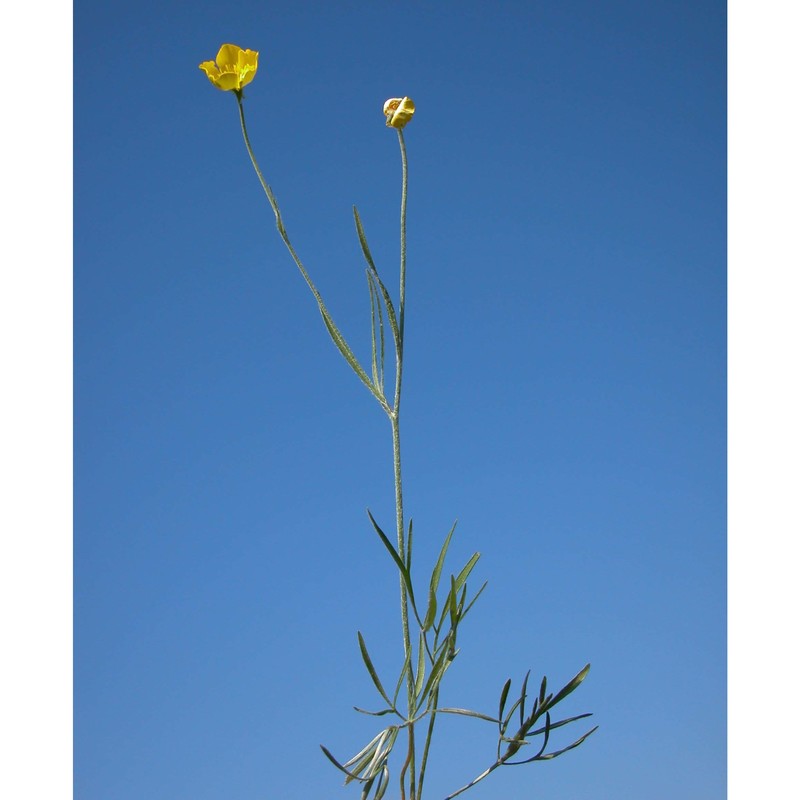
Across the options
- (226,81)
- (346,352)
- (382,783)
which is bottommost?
(382,783)

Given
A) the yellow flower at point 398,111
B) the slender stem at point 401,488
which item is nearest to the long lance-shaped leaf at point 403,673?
the slender stem at point 401,488

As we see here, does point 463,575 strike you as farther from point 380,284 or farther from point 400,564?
point 380,284

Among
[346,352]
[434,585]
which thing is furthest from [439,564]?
[346,352]

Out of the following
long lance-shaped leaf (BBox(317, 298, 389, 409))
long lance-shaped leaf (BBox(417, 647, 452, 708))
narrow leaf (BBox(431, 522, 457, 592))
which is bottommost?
long lance-shaped leaf (BBox(417, 647, 452, 708))

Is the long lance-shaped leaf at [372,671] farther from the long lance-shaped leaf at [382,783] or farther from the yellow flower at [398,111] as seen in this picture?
the yellow flower at [398,111]

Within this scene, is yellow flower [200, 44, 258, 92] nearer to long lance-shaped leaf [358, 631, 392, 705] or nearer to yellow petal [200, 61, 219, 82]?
yellow petal [200, 61, 219, 82]

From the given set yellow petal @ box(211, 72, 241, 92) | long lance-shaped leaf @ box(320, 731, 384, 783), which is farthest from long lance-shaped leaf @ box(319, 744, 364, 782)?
yellow petal @ box(211, 72, 241, 92)
